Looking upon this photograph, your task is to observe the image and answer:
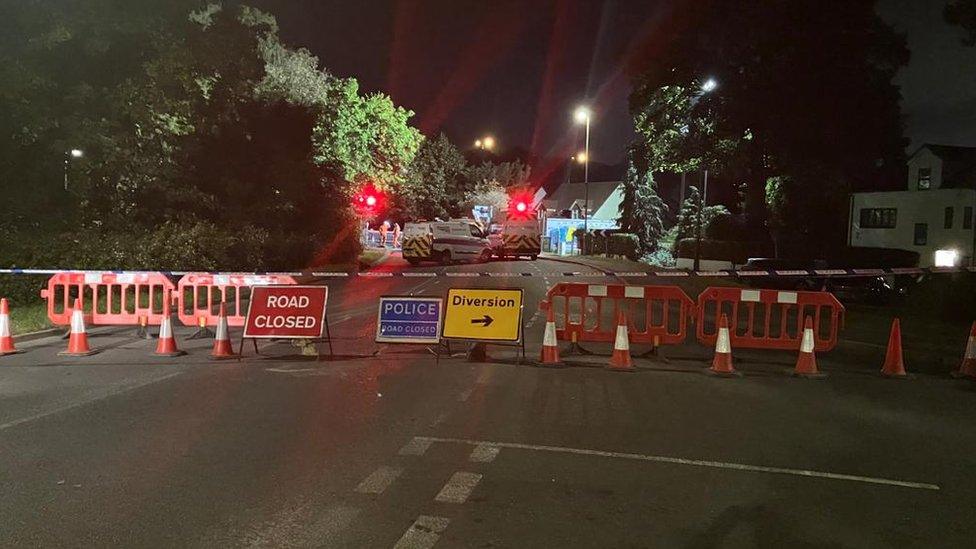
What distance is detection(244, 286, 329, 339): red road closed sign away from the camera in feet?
35.6

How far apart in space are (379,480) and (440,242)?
101 feet

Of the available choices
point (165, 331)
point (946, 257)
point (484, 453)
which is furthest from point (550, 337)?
point (946, 257)

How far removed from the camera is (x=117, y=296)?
17406 millimetres

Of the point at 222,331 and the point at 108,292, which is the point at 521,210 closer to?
the point at 108,292

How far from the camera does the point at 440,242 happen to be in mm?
36188

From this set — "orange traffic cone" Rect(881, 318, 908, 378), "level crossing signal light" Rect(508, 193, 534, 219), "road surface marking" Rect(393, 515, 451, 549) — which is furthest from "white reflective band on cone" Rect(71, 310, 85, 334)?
"level crossing signal light" Rect(508, 193, 534, 219)

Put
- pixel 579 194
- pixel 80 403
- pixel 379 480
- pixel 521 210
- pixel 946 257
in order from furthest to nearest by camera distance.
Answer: pixel 579 194
pixel 521 210
pixel 946 257
pixel 80 403
pixel 379 480

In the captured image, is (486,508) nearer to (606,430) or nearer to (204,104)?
(606,430)

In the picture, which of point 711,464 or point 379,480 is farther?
point 711,464

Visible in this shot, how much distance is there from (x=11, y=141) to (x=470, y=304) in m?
14.8

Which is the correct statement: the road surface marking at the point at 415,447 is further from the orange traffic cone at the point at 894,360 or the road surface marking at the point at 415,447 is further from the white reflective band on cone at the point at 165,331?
the orange traffic cone at the point at 894,360

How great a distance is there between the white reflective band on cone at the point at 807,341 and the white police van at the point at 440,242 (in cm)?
2639

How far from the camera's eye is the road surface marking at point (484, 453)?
242 inches

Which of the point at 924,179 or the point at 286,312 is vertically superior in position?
the point at 924,179
